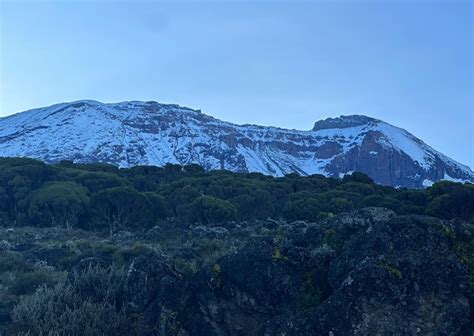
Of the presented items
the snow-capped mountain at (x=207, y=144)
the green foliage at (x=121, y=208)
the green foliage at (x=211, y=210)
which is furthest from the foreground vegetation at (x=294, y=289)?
the snow-capped mountain at (x=207, y=144)

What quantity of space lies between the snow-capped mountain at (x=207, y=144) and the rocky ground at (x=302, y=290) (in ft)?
415

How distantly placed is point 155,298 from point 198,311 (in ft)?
1.94

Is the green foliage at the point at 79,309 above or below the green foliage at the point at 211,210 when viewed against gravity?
below

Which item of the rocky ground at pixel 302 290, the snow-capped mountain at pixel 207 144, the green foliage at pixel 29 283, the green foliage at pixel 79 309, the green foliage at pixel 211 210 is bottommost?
the green foliage at pixel 29 283

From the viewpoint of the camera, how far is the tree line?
32.6m

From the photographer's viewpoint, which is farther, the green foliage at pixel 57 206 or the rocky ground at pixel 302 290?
the green foliage at pixel 57 206

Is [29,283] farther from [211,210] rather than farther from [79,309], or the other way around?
[211,210]

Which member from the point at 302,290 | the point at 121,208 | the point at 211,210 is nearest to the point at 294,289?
the point at 302,290

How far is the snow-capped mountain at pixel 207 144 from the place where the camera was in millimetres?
141750

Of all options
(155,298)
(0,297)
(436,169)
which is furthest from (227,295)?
(436,169)

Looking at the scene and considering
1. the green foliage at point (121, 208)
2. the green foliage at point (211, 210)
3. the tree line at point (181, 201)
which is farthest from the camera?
the green foliage at point (121, 208)

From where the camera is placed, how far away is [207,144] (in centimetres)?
15912

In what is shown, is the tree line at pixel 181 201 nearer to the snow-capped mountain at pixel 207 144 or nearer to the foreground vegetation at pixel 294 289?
the foreground vegetation at pixel 294 289

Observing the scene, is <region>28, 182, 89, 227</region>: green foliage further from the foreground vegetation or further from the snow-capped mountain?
the snow-capped mountain
